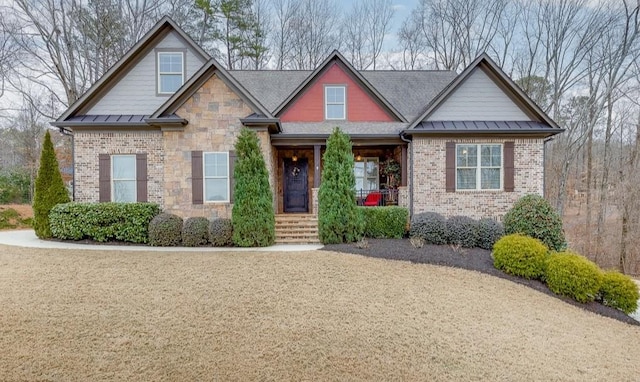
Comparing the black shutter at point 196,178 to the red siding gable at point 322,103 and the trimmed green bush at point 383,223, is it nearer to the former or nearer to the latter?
the red siding gable at point 322,103

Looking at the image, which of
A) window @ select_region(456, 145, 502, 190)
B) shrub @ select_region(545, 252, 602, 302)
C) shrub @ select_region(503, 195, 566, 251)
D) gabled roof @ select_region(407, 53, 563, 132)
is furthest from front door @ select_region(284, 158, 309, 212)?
shrub @ select_region(545, 252, 602, 302)

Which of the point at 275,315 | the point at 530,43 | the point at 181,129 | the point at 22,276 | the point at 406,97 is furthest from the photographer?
the point at 530,43

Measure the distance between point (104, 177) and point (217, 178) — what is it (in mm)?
4005

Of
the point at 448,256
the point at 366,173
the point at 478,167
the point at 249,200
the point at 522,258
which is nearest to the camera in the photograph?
the point at 522,258

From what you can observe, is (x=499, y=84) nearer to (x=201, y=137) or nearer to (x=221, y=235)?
(x=201, y=137)

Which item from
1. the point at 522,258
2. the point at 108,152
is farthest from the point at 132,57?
the point at 522,258

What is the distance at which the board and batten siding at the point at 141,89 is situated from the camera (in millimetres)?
12125

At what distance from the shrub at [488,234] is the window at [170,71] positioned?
11.2m

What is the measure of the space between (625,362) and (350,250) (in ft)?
18.6

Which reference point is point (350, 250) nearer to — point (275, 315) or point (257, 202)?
point (257, 202)

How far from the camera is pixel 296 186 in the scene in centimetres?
1490

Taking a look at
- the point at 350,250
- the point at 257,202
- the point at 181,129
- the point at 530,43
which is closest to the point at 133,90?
the point at 181,129

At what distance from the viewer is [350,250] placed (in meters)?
9.23

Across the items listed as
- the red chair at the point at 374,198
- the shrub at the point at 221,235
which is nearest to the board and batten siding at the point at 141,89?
the shrub at the point at 221,235
